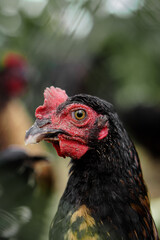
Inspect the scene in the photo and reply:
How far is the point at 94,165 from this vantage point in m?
1.47

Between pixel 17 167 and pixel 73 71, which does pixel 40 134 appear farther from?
pixel 73 71

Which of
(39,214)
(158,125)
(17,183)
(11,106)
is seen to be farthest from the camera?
(158,125)

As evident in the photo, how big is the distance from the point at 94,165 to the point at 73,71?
4.93 m

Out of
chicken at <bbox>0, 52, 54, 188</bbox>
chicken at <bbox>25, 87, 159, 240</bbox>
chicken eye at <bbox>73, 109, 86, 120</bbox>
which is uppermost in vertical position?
chicken at <bbox>0, 52, 54, 188</bbox>

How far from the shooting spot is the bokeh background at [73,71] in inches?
58.1

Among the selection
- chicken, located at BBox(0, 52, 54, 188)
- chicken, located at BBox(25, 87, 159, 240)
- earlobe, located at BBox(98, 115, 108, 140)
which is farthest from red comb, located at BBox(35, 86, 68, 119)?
chicken, located at BBox(0, 52, 54, 188)

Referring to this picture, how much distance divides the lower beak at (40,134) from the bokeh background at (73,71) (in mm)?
291

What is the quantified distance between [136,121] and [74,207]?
195 inches

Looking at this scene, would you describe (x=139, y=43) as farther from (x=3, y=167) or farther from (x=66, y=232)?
(x=66, y=232)

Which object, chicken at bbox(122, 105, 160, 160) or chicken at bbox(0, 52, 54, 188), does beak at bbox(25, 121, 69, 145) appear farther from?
chicken at bbox(122, 105, 160, 160)

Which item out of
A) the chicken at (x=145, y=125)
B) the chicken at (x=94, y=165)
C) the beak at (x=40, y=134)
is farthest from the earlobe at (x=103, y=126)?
the chicken at (x=145, y=125)

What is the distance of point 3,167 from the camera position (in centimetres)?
207

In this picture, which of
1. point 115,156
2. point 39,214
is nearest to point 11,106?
point 39,214

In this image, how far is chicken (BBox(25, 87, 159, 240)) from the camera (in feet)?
4.66
